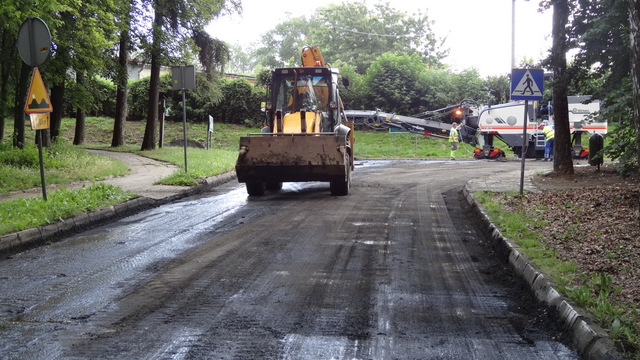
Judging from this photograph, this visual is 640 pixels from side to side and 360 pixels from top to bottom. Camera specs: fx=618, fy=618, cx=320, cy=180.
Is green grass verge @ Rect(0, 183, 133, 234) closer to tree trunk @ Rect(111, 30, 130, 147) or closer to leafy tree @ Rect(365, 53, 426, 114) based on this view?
tree trunk @ Rect(111, 30, 130, 147)

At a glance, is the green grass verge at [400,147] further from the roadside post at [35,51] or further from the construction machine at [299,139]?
the roadside post at [35,51]

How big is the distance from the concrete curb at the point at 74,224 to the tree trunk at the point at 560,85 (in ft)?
32.9

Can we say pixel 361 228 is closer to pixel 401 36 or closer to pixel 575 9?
pixel 575 9

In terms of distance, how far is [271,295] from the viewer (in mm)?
5938

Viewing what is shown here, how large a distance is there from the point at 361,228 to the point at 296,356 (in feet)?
18.5

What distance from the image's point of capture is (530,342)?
4.83m

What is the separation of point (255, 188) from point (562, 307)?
9952 mm

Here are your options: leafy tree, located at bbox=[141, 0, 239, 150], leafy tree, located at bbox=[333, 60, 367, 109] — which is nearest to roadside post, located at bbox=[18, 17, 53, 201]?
leafy tree, located at bbox=[141, 0, 239, 150]

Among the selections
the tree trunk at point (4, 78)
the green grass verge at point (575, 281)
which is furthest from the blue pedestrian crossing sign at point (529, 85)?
the tree trunk at point (4, 78)

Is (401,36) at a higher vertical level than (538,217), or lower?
higher

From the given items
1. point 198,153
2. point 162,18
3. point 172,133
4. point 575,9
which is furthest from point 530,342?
point 172,133

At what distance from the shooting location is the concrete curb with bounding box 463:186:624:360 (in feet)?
14.5

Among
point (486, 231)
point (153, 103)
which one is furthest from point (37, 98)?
point (153, 103)

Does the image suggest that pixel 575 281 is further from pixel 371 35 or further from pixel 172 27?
pixel 371 35
